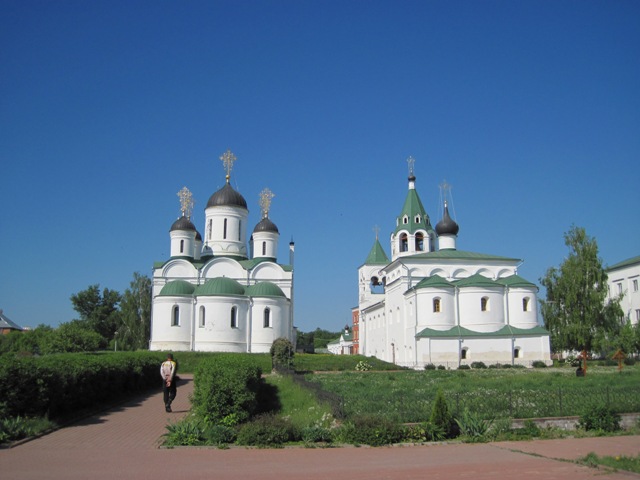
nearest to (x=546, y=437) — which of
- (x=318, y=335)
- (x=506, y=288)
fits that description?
(x=506, y=288)

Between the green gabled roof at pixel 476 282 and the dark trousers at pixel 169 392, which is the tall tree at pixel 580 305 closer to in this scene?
the green gabled roof at pixel 476 282

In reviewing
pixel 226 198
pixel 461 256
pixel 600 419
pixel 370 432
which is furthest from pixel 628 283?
pixel 370 432

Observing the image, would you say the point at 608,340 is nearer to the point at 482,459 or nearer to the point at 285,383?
the point at 285,383

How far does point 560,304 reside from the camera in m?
47.0

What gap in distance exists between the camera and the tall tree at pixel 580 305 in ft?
147

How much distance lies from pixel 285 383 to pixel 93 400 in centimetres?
805

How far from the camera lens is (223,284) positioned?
48.1m

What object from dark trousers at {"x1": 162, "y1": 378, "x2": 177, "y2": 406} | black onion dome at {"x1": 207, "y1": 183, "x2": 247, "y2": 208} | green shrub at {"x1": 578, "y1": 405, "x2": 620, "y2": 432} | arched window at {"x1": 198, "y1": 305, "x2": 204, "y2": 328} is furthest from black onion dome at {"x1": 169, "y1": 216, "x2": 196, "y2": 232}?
green shrub at {"x1": 578, "y1": 405, "x2": 620, "y2": 432}

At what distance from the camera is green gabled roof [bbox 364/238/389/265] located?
67.1 m

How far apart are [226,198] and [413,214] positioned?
17.4 metres

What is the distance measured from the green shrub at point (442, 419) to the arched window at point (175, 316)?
125 feet

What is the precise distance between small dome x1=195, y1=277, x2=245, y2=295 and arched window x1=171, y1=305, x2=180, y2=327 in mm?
2084

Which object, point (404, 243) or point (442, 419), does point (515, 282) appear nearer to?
point (404, 243)

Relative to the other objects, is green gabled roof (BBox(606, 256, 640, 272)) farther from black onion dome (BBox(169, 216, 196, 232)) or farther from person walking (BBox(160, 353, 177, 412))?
person walking (BBox(160, 353, 177, 412))
